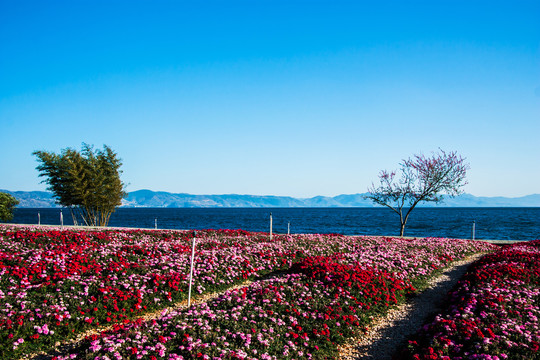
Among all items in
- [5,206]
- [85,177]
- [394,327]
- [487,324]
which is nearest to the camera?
[487,324]

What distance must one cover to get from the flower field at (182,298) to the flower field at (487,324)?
211 cm

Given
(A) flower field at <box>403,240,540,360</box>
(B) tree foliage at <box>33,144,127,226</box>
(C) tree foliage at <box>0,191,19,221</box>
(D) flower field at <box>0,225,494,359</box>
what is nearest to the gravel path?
(D) flower field at <box>0,225,494,359</box>

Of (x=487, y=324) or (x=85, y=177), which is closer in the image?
(x=487, y=324)

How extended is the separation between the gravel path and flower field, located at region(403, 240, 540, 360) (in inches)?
29.1

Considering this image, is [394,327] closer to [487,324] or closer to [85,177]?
[487,324]

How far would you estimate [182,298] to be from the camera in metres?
11.8

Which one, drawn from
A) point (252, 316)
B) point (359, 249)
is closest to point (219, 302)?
point (252, 316)

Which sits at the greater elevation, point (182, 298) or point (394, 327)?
point (182, 298)

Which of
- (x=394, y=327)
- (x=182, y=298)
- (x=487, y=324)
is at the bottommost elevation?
(x=394, y=327)

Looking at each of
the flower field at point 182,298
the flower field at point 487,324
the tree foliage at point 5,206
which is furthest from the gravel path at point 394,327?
the tree foliage at point 5,206

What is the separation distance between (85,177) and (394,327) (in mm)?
38975

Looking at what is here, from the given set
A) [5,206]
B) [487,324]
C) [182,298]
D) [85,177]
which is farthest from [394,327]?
[5,206]

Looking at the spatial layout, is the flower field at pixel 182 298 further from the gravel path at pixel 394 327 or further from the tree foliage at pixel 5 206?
the tree foliage at pixel 5 206

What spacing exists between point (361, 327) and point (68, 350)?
25.0 ft
